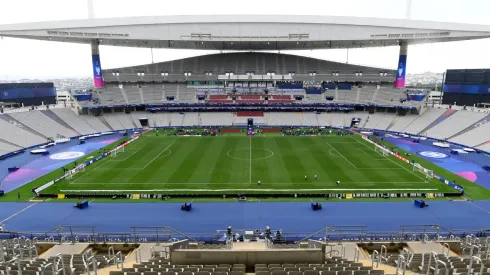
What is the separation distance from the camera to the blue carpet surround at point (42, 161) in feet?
110

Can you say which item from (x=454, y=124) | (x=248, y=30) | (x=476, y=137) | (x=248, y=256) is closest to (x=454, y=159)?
(x=476, y=137)

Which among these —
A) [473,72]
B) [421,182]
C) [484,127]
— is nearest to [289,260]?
[421,182]

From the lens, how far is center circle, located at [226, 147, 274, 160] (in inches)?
1624

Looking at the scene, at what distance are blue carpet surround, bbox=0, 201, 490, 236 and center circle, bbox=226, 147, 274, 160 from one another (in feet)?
47.1

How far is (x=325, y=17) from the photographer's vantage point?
64000 mm

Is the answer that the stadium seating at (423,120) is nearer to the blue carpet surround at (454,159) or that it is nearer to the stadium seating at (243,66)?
the blue carpet surround at (454,159)

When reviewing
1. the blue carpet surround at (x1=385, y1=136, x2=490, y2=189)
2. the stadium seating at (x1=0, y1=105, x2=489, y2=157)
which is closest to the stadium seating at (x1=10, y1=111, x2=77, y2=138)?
the stadium seating at (x1=0, y1=105, x2=489, y2=157)

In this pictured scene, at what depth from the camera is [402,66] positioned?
7112cm

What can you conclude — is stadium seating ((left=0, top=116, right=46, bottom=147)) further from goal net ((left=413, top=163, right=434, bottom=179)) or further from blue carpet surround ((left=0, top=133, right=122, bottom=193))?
goal net ((left=413, top=163, right=434, bottom=179))

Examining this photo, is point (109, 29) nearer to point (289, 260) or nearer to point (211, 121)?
point (211, 121)

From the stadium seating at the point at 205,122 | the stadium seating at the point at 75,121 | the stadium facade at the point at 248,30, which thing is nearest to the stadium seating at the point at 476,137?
the stadium seating at the point at 205,122

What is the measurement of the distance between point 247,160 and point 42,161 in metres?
27.8

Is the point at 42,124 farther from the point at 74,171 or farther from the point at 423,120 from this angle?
the point at 423,120

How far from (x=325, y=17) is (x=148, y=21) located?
123ft
